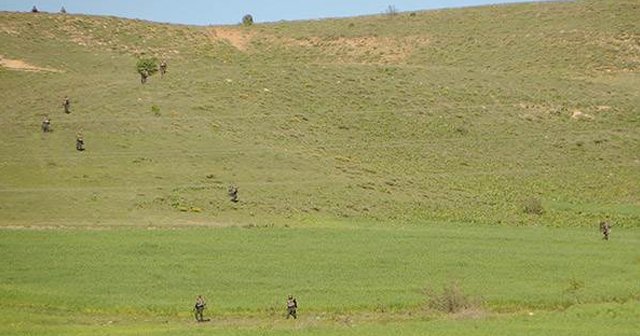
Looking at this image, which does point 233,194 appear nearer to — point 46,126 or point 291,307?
point 46,126

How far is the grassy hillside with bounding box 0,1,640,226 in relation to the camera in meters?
65.6

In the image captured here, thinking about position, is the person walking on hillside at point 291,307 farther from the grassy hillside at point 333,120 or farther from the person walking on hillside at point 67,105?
the person walking on hillside at point 67,105

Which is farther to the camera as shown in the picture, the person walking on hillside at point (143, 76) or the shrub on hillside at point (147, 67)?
the shrub on hillside at point (147, 67)

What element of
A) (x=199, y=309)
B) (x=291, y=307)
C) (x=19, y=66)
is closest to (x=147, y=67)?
(x=19, y=66)

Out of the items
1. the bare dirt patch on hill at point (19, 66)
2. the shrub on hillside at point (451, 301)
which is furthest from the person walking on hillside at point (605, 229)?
the bare dirt patch on hill at point (19, 66)

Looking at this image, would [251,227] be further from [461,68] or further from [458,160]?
[461,68]

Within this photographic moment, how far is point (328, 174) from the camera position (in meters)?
72.5

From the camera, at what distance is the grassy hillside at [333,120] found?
215 ft

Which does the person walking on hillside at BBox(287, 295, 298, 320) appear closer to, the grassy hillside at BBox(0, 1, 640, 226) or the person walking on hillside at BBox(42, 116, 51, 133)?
the grassy hillside at BBox(0, 1, 640, 226)

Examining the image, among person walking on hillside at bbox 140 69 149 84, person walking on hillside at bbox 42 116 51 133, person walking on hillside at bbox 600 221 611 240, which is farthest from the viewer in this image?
person walking on hillside at bbox 140 69 149 84

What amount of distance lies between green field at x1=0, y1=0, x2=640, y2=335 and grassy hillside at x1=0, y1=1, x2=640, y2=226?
27 centimetres

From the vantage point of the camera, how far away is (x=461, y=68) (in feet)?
354

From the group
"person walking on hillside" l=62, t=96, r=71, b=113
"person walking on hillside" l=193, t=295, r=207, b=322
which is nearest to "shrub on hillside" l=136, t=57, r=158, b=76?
"person walking on hillside" l=62, t=96, r=71, b=113

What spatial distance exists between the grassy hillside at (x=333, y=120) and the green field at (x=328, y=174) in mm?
275
